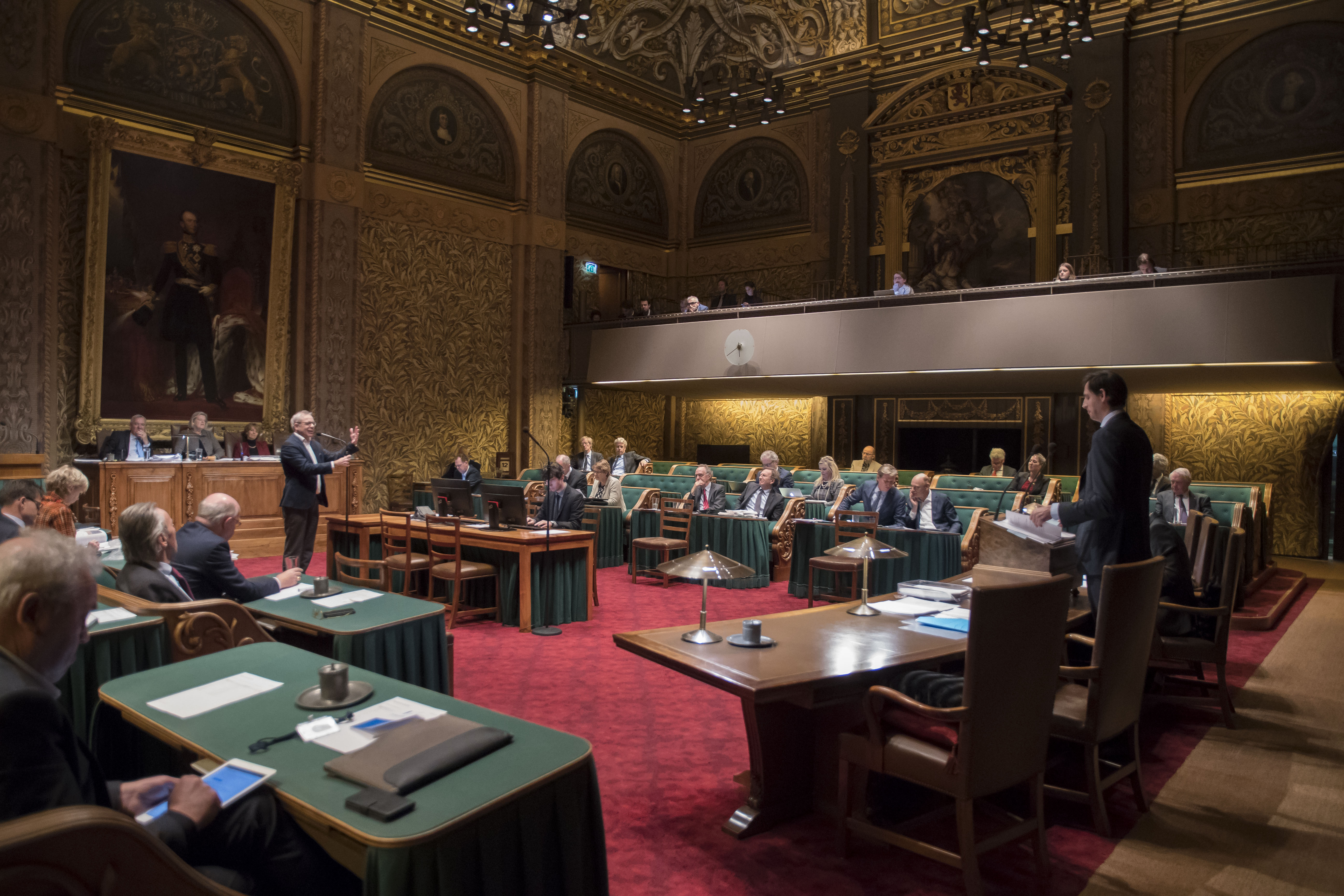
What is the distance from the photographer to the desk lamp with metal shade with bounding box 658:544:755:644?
9.44ft

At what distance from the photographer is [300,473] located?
6.42 meters

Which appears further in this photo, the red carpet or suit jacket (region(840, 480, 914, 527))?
suit jacket (region(840, 480, 914, 527))

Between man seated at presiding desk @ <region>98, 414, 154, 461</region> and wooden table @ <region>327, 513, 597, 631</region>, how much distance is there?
11.5ft

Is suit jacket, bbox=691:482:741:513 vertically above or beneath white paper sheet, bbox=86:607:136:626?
above

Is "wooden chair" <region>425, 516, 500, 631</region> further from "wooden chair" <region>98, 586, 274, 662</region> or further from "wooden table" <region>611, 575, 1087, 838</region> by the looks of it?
"wooden table" <region>611, 575, 1087, 838</region>

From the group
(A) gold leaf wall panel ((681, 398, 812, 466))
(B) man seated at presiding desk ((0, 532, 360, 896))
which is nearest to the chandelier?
(A) gold leaf wall panel ((681, 398, 812, 466))

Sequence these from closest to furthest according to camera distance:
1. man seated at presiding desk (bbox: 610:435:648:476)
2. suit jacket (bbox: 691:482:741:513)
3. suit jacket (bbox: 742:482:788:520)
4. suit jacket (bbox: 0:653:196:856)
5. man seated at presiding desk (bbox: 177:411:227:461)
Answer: suit jacket (bbox: 0:653:196:856) → suit jacket (bbox: 742:482:788:520) → suit jacket (bbox: 691:482:741:513) → man seated at presiding desk (bbox: 177:411:227:461) → man seated at presiding desk (bbox: 610:435:648:476)

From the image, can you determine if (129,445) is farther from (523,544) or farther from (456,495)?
(523,544)

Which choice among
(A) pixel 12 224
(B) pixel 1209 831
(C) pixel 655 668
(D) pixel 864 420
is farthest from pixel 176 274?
(B) pixel 1209 831

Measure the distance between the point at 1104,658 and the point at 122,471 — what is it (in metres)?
8.61

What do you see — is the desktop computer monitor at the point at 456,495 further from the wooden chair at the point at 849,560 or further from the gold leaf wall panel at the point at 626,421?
the gold leaf wall panel at the point at 626,421

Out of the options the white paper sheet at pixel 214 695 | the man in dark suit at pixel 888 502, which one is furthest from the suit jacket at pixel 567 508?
the white paper sheet at pixel 214 695

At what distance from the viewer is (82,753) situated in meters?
1.45

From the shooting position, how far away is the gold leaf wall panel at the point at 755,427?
14.7 m
